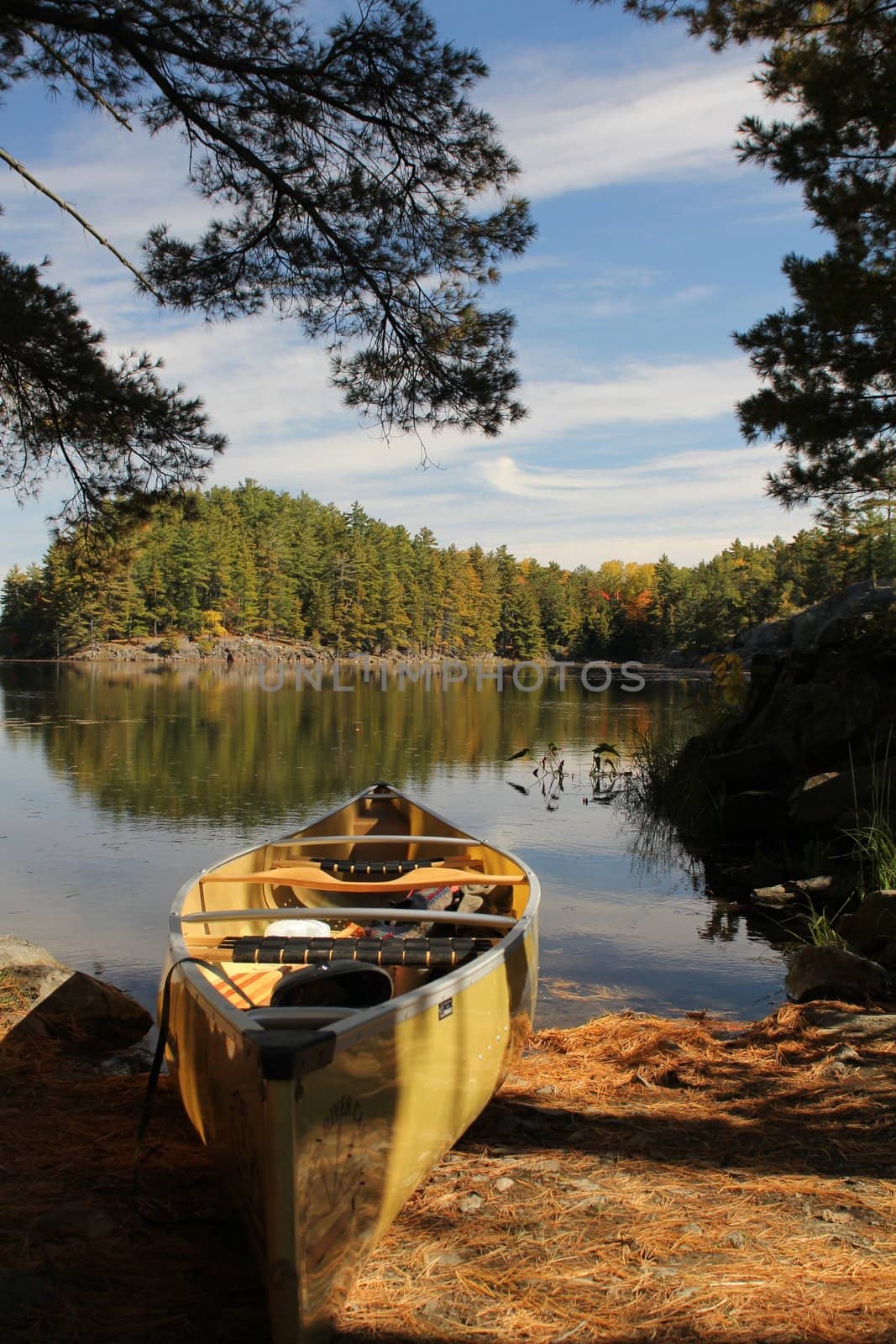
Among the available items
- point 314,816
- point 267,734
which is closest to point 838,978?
point 314,816

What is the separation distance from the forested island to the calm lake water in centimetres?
2679

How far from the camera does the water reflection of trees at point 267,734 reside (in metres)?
13.5

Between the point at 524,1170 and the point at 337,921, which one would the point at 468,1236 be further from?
the point at 337,921

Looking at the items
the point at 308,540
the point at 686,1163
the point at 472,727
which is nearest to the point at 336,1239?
the point at 686,1163

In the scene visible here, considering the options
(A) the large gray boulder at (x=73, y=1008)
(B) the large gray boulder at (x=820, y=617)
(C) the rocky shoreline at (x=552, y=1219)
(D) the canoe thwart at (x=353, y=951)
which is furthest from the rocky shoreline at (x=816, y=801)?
(A) the large gray boulder at (x=73, y=1008)

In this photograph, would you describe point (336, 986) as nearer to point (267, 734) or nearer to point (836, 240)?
point (836, 240)

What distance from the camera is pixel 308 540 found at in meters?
85.2

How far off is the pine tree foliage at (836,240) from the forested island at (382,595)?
114 feet

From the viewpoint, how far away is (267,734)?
2112 centimetres

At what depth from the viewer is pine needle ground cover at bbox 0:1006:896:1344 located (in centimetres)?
239

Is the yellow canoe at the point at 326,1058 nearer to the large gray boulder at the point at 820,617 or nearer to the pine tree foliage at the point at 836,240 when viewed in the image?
the pine tree foliage at the point at 836,240

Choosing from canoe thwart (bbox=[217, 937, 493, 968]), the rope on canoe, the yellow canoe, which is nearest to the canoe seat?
the yellow canoe

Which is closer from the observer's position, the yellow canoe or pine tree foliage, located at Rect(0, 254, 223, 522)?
the yellow canoe

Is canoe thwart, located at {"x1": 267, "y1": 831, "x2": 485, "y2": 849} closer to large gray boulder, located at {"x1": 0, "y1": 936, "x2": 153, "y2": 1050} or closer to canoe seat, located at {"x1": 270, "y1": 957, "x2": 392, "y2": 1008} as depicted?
A: large gray boulder, located at {"x1": 0, "y1": 936, "x2": 153, "y2": 1050}
